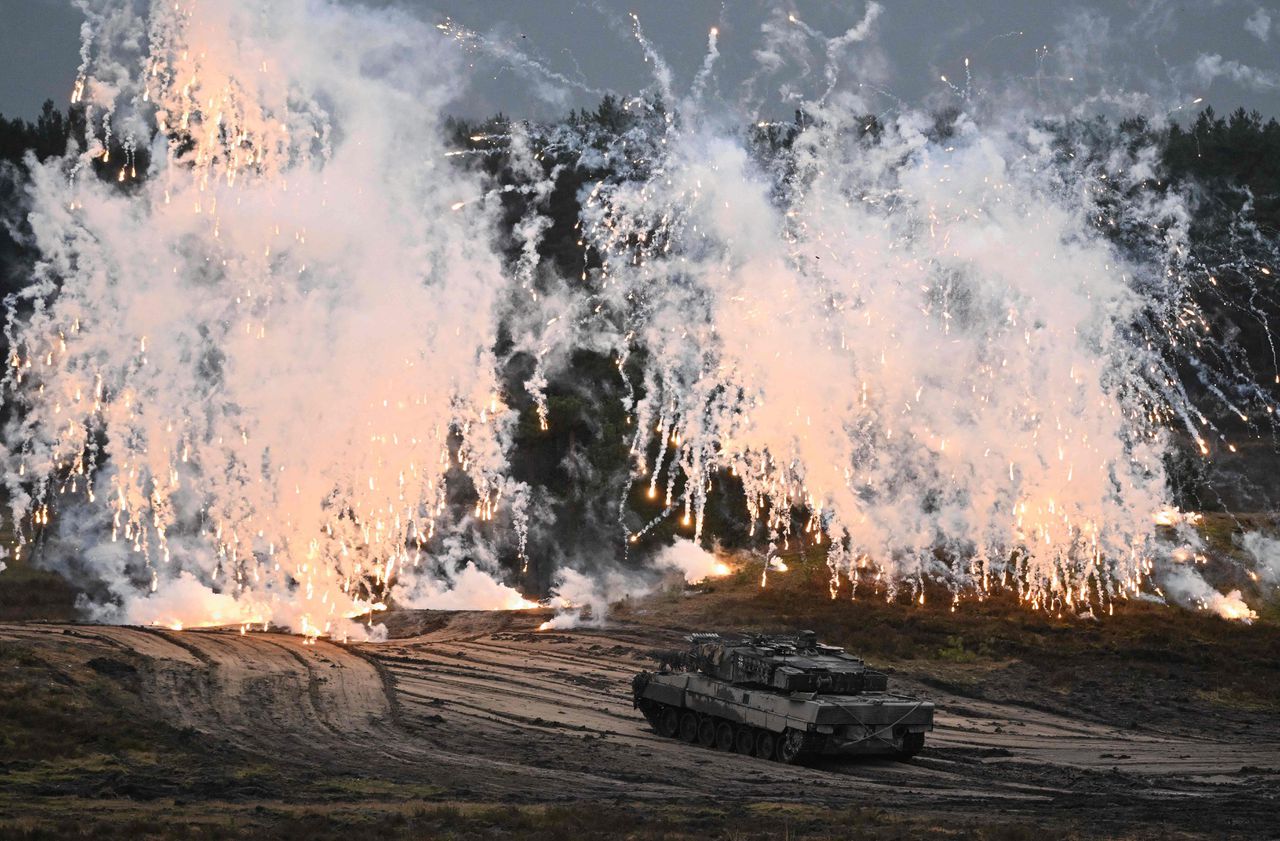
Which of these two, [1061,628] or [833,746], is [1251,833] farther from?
[1061,628]

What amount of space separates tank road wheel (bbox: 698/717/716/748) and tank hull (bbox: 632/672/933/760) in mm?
124

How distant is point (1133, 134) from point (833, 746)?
39331mm

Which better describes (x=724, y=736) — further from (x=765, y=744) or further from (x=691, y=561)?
(x=691, y=561)

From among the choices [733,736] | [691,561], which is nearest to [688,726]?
[733,736]

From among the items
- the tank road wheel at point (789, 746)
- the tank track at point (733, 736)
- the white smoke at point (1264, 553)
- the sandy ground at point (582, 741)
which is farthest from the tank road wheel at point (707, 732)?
the white smoke at point (1264, 553)

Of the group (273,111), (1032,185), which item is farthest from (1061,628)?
(273,111)

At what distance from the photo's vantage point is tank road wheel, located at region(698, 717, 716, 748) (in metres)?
30.4

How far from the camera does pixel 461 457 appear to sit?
55.8 meters

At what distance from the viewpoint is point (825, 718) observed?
27.4 meters

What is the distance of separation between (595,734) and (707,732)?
2.41 meters

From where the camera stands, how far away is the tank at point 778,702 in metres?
27.8

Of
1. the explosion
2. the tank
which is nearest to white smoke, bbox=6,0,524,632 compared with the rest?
the explosion

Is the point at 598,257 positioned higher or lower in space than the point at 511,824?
higher

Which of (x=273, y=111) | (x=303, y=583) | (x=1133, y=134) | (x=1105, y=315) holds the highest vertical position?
(x=1133, y=134)
